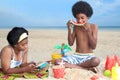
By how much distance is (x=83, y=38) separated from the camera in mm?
5730

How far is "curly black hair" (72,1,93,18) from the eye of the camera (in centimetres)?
565

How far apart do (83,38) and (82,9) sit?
0.51 metres

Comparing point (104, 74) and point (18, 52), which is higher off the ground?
point (18, 52)

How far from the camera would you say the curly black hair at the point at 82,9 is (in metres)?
5.65

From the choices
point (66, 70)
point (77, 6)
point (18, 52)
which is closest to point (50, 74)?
point (66, 70)

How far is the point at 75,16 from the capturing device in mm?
5719

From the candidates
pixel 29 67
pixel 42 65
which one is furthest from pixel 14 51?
pixel 42 65

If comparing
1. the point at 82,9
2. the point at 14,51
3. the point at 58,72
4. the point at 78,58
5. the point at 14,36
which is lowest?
the point at 58,72

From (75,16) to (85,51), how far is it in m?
0.64

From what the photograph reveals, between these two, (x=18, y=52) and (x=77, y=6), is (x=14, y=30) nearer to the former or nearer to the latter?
(x=18, y=52)

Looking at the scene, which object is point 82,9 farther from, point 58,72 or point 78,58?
point 58,72

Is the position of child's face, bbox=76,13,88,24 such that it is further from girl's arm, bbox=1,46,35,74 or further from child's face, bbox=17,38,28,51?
girl's arm, bbox=1,46,35,74

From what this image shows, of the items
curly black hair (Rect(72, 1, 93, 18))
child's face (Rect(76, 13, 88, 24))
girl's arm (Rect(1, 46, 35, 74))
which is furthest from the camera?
curly black hair (Rect(72, 1, 93, 18))

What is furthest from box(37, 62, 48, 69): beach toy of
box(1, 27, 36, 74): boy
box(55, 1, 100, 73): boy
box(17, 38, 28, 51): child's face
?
box(55, 1, 100, 73): boy
